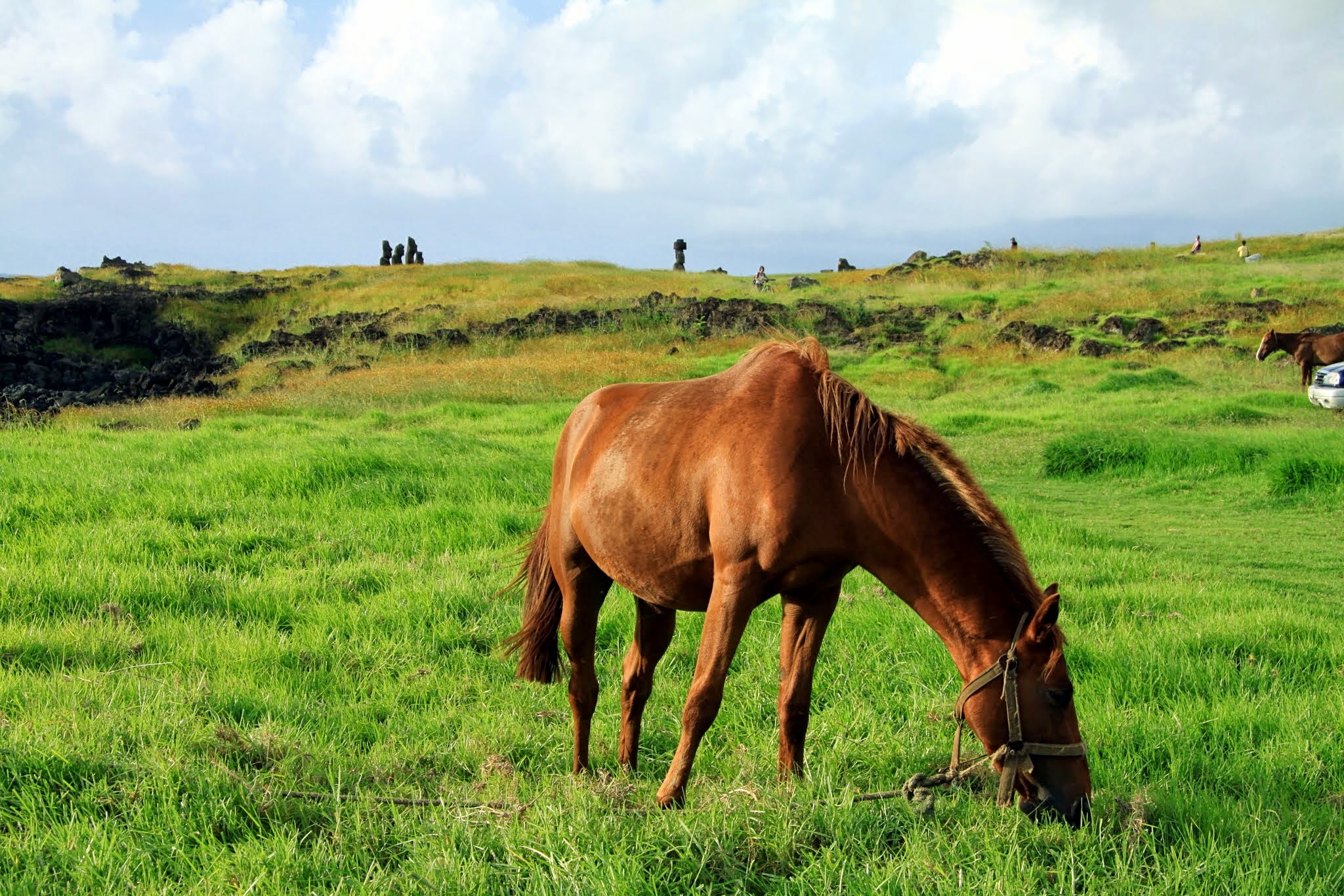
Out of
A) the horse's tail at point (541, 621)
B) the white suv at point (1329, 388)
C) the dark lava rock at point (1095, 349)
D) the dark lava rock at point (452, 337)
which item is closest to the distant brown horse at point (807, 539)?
the horse's tail at point (541, 621)

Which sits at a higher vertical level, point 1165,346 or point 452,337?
point 452,337

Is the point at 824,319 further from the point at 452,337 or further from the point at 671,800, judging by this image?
the point at 671,800

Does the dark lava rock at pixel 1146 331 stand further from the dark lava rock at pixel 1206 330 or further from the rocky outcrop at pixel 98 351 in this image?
the rocky outcrop at pixel 98 351

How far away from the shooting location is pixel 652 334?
31.5m

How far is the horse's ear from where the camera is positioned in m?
3.00

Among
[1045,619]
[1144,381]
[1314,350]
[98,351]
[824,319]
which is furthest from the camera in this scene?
[98,351]

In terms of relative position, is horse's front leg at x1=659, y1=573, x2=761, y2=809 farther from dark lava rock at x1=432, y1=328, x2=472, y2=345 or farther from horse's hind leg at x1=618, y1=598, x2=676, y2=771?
dark lava rock at x1=432, y1=328, x2=472, y2=345

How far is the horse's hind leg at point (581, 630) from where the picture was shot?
4.46 m

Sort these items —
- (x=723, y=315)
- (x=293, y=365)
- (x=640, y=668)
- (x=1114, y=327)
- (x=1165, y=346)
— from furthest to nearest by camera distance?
(x=723, y=315) < (x=293, y=365) < (x=1114, y=327) < (x=1165, y=346) < (x=640, y=668)

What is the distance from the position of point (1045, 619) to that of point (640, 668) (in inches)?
78.7

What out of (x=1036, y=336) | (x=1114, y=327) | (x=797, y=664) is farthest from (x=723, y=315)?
(x=797, y=664)

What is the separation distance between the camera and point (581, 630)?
4578mm

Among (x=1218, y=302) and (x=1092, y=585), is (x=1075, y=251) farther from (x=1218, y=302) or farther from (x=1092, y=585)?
(x=1092, y=585)

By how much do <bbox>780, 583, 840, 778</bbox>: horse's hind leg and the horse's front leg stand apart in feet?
1.11
